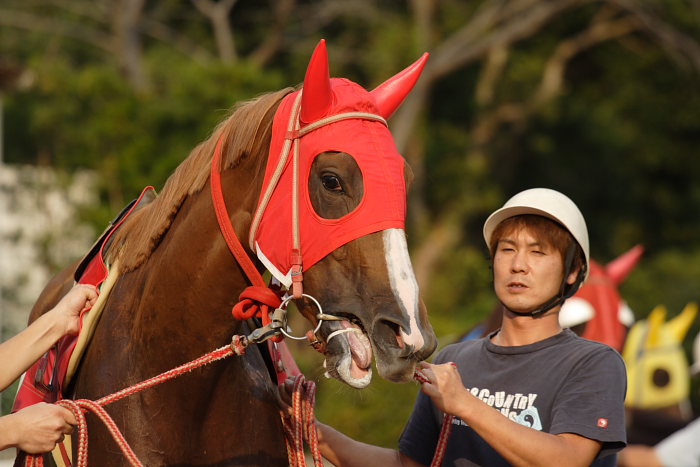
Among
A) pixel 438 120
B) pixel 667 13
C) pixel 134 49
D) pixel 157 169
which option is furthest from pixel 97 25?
pixel 667 13

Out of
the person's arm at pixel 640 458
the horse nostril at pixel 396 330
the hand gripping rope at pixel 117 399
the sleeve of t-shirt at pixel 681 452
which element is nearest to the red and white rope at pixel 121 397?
the hand gripping rope at pixel 117 399

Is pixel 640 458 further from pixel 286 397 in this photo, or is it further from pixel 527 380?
pixel 286 397

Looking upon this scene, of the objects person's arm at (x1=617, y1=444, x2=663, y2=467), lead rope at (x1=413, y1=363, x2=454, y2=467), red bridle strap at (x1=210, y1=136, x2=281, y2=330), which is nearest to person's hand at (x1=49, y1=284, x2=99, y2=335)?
red bridle strap at (x1=210, y1=136, x2=281, y2=330)

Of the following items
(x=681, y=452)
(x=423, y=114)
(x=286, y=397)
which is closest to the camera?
(x=286, y=397)

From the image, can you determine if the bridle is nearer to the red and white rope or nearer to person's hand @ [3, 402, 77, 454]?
the red and white rope

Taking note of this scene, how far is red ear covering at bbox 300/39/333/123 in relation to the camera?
8.52 feet

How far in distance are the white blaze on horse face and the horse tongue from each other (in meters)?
0.14

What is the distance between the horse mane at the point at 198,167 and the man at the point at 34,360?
202mm

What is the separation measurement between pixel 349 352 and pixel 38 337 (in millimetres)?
1014

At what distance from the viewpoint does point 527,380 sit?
290cm

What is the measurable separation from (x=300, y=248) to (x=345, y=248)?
137mm

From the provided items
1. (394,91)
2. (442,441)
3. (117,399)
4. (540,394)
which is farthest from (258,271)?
(540,394)

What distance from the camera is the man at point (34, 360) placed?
8.79 ft

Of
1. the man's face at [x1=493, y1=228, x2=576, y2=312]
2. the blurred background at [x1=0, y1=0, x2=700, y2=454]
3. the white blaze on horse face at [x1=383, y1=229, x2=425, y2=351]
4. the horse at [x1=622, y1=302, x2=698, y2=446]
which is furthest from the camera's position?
the blurred background at [x1=0, y1=0, x2=700, y2=454]
